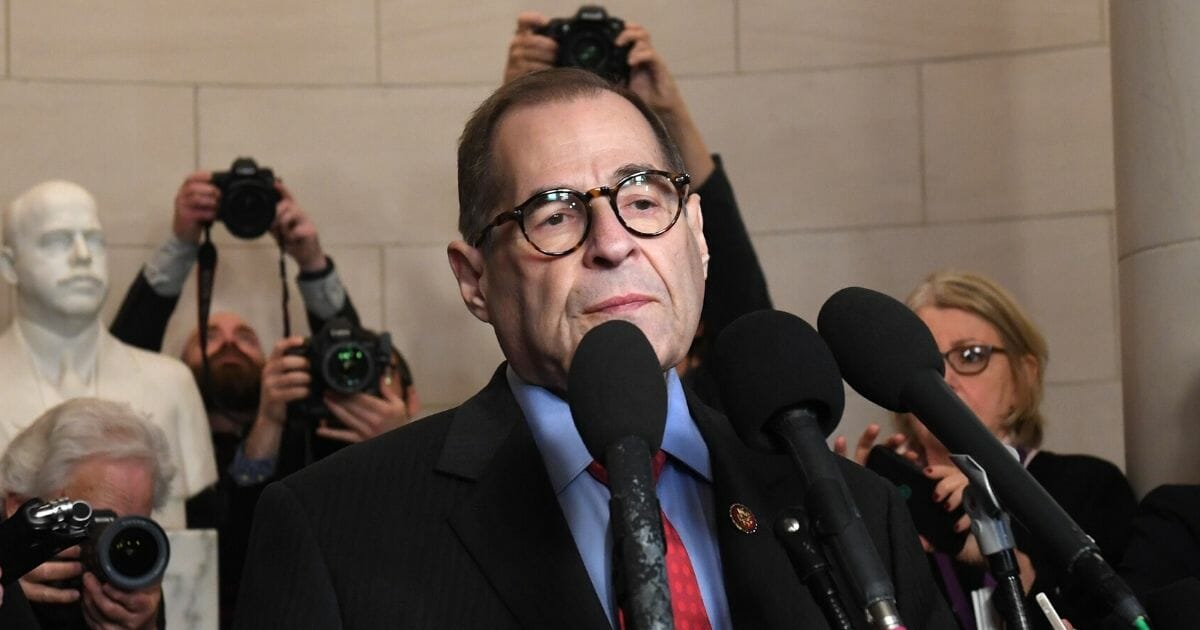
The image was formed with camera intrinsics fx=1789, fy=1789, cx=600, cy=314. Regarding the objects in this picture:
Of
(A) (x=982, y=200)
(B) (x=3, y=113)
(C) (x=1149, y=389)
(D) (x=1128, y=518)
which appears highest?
(B) (x=3, y=113)

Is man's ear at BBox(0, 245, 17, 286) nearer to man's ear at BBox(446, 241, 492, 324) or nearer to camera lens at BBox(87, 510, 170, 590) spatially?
camera lens at BBox(87, 510, 170, 590)

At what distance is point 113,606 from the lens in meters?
3.65

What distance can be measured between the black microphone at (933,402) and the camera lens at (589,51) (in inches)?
116

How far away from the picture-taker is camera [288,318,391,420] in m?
4.71

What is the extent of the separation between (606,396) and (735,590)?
45 centimetres

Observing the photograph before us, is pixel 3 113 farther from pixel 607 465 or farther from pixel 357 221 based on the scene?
pixel 607 465

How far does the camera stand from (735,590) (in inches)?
81.5

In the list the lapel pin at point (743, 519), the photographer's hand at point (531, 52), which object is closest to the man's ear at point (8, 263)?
the photographer's hand at point (531, 52)

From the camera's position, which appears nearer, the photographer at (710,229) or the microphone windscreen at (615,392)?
the microphone windscreen at (615,392)

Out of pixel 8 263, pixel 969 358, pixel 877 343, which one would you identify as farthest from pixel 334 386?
pixel 877 343

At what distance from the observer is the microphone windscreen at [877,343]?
1939 mm

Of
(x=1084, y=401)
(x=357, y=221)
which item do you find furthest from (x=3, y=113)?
(x=1084, y=401)

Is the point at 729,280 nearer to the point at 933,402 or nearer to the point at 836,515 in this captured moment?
the point at 933,402

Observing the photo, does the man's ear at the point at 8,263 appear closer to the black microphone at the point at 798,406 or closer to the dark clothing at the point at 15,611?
the dark clothing at the point at 15,611
